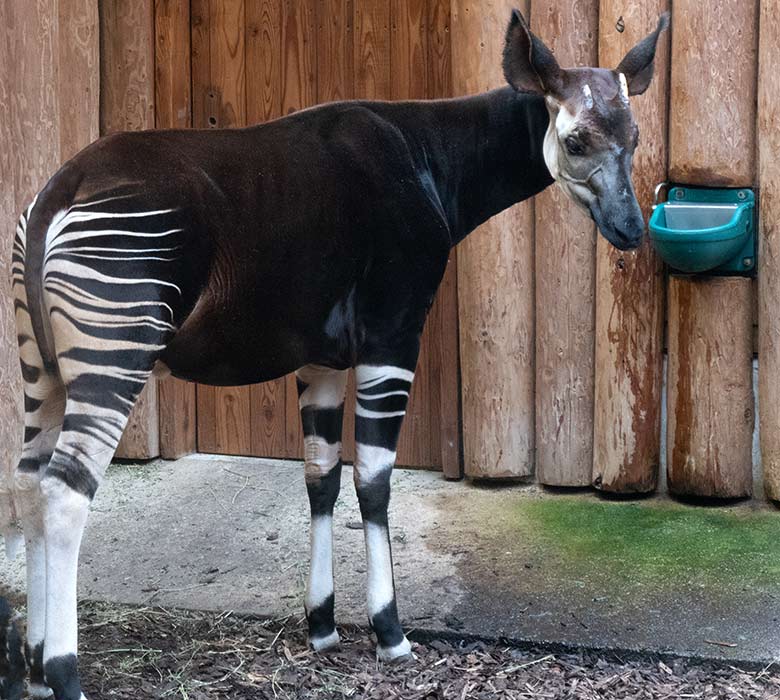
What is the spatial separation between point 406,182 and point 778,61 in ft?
7.62

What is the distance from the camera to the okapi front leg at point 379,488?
397 centimetres

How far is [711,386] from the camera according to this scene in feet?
17.9

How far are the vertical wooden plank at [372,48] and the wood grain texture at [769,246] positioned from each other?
6.22 feet

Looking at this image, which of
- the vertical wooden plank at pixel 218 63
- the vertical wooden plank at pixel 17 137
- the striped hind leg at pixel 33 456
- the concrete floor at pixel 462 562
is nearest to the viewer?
the striped hind leg at pixel 33 456

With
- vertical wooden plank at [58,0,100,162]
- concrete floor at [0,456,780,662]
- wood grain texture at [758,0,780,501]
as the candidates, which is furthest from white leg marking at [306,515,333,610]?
vertical wooden plank at [58,0,100,162]

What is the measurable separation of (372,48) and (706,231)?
2.08 meters

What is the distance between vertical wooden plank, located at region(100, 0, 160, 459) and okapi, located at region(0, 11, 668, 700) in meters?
2.49

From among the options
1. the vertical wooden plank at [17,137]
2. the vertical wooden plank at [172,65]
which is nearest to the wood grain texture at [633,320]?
the vertical wooden plank at [172,65]

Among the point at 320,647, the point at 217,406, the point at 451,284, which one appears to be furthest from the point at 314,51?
the point at 320,647

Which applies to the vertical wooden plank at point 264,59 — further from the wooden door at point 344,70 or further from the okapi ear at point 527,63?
the okapi ear at point 527,63

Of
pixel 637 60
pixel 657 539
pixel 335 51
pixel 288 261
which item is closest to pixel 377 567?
pixel 288 261

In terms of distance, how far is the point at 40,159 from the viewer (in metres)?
5.10

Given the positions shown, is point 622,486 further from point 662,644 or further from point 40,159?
point 40,159

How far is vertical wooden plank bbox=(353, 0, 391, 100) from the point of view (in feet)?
19.4
